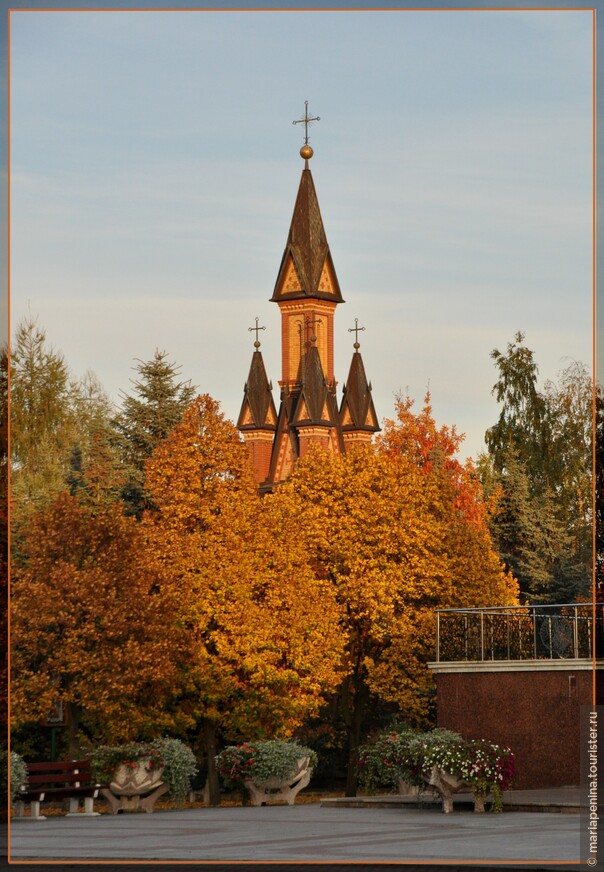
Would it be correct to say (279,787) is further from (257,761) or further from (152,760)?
(152,760)

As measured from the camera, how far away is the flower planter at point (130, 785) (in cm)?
2389

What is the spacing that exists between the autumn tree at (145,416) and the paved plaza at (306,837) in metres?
6.62

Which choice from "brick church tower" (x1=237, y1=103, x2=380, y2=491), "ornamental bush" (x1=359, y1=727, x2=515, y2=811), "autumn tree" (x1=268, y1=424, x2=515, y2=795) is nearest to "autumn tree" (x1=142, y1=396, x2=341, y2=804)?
"brick church tower" (x1=237, y1=103, x2=380, y2=491)

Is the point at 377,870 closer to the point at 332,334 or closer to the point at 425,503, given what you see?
the point at 332,334

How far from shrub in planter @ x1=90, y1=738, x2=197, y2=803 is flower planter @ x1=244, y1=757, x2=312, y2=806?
2171mm

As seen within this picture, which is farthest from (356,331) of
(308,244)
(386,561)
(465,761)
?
(386,561)

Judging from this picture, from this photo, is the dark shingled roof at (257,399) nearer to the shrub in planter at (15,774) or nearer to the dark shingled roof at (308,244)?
the dark shingled roof at (308,244)

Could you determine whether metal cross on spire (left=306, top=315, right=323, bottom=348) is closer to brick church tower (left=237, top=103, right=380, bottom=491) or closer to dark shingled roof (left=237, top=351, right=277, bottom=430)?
brick church tower (left=237, top=103, right=380, bottom=491)

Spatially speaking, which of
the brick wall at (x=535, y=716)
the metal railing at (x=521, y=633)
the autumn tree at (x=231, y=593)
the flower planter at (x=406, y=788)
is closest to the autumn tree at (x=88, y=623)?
the autumn tree at (x=231, y=593)

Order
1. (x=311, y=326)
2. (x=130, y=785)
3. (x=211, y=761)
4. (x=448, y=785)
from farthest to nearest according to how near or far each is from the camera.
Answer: (x=211, y=761) → (x=311, y=326) → (x=130, y=785) → (x=448, y=785)

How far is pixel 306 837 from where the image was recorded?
1894 centimetres

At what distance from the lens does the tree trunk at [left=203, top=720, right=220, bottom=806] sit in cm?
2762

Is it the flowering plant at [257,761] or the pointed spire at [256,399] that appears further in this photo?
the flowering plant at [257,761]

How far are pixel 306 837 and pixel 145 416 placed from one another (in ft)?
35.3
